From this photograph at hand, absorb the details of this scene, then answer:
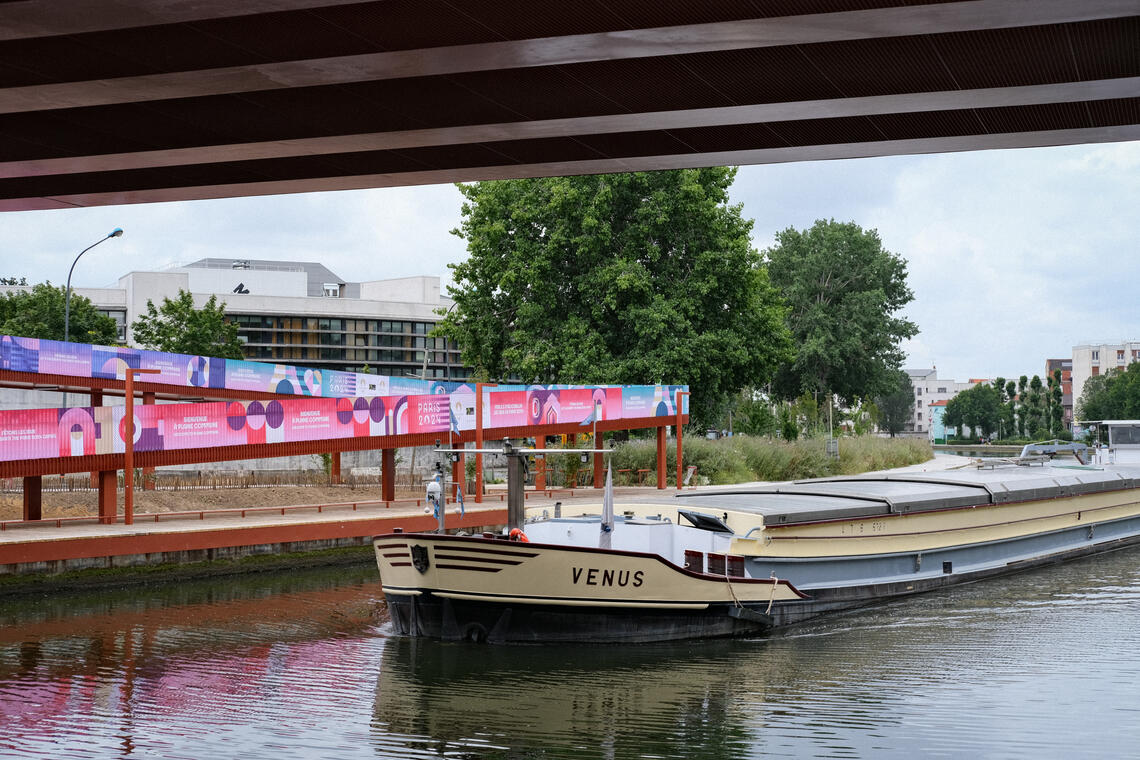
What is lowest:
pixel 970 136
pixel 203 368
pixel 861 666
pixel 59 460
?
pixel 861 666

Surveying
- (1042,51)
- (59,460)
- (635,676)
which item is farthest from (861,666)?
(59,460)

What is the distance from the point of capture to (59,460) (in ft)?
78.3

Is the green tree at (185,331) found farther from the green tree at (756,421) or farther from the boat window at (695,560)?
the boat window at (695,560)

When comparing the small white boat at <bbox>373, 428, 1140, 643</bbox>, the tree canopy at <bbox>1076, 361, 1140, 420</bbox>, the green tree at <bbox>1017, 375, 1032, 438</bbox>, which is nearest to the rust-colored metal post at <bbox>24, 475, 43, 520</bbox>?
the small white boat at <bbox>373, 428, 1140, 643</bbox>

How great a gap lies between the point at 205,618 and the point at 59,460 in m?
7.27

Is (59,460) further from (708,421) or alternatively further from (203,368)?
(708,421)

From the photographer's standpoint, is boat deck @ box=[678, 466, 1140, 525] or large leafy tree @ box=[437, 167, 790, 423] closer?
boat deck @ box=[678, 466, 1140, 525]

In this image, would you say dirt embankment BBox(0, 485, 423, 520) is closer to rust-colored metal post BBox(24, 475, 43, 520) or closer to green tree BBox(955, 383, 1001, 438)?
rust-colored metal post BBox(24, 475, 43, 520)

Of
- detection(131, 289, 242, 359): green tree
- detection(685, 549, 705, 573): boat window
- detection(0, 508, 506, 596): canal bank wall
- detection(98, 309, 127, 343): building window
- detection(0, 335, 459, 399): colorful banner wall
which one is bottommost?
detection(0, 508, 506, 596): canal bank wall

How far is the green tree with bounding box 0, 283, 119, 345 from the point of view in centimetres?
6112

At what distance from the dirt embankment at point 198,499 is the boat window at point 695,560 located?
1632 centimetres

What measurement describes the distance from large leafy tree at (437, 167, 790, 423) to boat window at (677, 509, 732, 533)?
1064 inches

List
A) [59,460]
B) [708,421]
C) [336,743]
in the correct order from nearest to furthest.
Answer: [336,743], [59,460], [708,421]

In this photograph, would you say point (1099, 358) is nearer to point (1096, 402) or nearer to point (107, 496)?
point (1096, 402)
